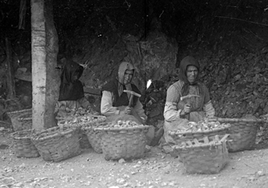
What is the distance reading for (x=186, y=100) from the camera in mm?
4871

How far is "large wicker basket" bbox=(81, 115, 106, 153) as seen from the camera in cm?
470

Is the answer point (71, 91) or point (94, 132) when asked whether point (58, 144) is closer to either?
point (94, 132)

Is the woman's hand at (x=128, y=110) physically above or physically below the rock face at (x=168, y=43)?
below

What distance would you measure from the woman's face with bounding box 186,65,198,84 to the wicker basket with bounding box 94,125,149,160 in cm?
97

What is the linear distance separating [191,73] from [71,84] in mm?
2311

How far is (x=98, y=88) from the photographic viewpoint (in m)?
8.15

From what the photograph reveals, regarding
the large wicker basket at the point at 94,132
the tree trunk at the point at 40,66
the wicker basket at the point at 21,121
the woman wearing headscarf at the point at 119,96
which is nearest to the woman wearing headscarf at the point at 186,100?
the woman wearing headscarf at the point at 119,96

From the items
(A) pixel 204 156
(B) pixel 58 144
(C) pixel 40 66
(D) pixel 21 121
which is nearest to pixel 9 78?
(D) pixel 21 121

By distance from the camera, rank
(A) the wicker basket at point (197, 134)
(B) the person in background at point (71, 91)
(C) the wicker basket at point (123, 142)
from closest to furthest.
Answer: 1. (A) the wicker basket at point (197, 134)
2. (C) the wicker basket at point (123, 142)
3. (B) the person in background at point (71, 91)

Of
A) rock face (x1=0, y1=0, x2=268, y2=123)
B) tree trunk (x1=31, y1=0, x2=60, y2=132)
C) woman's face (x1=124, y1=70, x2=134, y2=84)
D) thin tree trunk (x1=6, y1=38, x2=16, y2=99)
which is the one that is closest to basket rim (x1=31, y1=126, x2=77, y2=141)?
tree trunk (x1=31, y1=0, x2=60, y2=132)

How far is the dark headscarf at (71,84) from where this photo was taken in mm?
A: 6250

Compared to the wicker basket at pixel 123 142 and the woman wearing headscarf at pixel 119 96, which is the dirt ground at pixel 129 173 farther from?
the woman wearing headscarf at pixel 119 96

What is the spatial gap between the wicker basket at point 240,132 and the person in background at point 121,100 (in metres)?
1.20

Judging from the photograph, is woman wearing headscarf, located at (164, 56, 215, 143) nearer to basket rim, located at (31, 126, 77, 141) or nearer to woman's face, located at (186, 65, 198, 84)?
woman's face, located at (186, 65, 198, 84)
